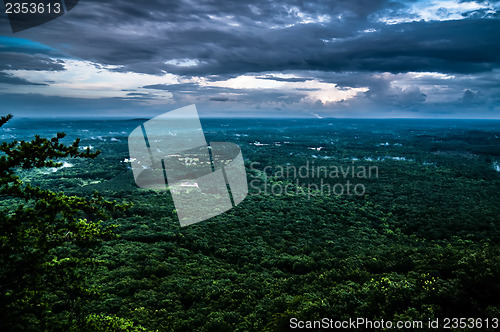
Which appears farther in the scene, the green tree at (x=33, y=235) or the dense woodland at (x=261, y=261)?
the dense woodland at (x=261, y=261)

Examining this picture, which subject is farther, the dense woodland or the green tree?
the dense woodland

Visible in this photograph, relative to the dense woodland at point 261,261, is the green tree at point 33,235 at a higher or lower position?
higher

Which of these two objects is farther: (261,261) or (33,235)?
(261,261)

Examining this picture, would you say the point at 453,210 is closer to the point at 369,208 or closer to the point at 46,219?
the point at 369,208

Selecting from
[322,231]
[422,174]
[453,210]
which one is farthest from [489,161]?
[322,231]

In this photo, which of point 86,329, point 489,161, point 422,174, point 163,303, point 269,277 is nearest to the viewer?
point 86,329

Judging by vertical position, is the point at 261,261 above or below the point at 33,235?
below

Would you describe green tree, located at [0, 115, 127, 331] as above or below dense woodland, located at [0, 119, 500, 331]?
above

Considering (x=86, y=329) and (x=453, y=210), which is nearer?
(x=86, y=329)
